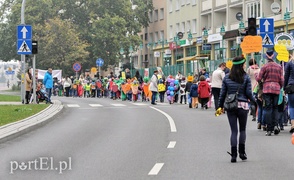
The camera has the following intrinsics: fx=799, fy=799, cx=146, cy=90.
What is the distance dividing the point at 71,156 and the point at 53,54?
69761mm

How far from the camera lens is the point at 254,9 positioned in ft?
195

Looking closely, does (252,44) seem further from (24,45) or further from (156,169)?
(156,169)

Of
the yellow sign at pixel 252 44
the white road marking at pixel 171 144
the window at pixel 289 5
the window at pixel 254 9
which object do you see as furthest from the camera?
the window at pixel 254 9

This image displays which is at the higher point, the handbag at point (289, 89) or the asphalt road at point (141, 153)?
the handbag at point (289, 89)

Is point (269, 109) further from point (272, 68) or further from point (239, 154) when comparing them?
point (239, 154)

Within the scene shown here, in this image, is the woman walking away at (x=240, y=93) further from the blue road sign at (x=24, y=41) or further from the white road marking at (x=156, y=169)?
the blue road sign at (x=24, y=41)

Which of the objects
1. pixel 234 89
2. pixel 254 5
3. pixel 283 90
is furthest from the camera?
pixel 254 5

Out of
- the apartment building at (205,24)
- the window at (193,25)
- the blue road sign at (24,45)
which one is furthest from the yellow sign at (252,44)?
the window at (193,25)

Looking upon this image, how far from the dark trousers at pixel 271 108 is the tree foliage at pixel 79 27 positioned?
6506 centimetres

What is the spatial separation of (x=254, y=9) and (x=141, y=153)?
46.5m

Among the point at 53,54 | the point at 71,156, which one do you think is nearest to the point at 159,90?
the point at 71,156

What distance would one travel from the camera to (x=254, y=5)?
195 ft

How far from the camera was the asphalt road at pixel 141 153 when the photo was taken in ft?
36.8

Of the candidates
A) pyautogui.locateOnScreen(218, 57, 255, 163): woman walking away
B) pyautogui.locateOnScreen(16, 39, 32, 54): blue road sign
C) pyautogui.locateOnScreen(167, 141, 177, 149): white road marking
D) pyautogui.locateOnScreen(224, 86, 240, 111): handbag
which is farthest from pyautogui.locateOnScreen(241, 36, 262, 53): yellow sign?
pyautogui.locateOnScreen(224, 86, 240, 111): handbag
